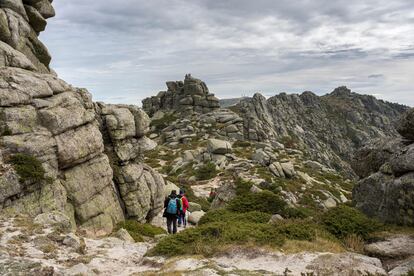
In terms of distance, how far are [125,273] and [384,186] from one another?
14.2m

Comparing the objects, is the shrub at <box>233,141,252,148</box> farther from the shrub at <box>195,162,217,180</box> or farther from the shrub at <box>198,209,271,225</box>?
Answer: the shrub at <box>198,209,271,225</box>

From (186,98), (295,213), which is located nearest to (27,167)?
(295,213)

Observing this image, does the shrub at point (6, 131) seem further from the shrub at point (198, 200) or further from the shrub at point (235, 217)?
the shrub at point (198, 200)

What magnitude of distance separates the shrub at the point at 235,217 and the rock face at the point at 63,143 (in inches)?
358

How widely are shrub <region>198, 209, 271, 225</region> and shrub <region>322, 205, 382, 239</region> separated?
375 cm

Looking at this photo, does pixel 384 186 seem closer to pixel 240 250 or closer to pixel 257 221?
pixel 257 221

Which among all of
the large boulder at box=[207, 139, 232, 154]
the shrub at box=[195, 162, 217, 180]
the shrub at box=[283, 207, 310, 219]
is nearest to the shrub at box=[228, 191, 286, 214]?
the shrub at box=[283, 207, 310, 219]

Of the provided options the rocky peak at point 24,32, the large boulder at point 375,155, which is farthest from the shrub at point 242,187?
the rocky peak at point 24,32

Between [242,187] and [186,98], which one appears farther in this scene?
[186,98]

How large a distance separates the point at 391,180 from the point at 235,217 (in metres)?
8.97

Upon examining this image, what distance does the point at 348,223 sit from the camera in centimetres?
1872

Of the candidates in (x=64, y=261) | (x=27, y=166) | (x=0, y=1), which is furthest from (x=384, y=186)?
(x=0, y=1)

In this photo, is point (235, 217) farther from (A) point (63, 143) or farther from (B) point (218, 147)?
(B) point (218, 147)

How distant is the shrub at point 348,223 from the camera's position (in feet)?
59.4
